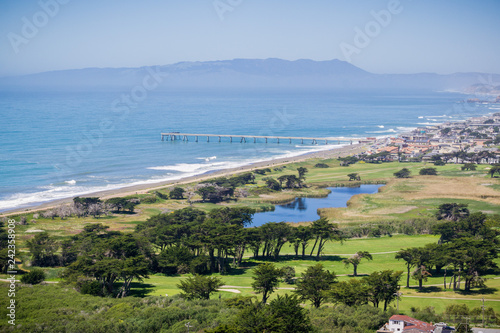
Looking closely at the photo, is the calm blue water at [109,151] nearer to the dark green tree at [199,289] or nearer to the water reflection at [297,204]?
the water reflection at [297,204]

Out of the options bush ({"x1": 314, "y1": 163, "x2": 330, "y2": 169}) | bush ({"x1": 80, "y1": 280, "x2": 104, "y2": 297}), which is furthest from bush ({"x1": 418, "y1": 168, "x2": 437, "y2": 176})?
bush ({"x1": 80, "y1": 280, "x2": 104, "y2": 297})

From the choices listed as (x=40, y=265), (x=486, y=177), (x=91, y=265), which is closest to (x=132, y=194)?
(x=40, y=265)

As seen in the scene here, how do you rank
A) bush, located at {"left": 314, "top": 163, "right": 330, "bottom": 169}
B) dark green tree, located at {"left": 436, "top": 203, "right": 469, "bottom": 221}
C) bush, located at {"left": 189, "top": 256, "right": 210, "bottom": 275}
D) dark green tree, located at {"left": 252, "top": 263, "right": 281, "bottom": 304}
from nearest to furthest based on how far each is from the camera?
dark green tree, located at {"left": 252, "top": 263, "right": 281, "bottom": 304}
bush, located at {"left": 189, "top": 256, "right": 210, "bottom": 275}
dark green tree, located at {"left": 436, "top": 203, "right": 469, "bottom": 221}
bush, located at {"left": 314, "top": 163, "right": 330, "bottom": 169}

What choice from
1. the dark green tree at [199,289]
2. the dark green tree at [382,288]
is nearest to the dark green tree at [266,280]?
the dark green tree at [199,289]

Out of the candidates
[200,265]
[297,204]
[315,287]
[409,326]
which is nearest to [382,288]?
[315,287]

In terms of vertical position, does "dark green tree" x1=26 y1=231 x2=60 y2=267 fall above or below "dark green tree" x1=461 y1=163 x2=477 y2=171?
below

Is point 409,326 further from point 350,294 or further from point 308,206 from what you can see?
point 308,206

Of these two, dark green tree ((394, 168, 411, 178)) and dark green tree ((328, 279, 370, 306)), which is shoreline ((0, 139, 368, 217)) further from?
dark green tree ((328, 279, 370, 306))

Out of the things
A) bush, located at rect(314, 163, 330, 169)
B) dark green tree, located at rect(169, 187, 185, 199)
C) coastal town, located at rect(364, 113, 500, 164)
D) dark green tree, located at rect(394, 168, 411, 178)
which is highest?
coastal town, located at rect(364, 113, 500, 164)
